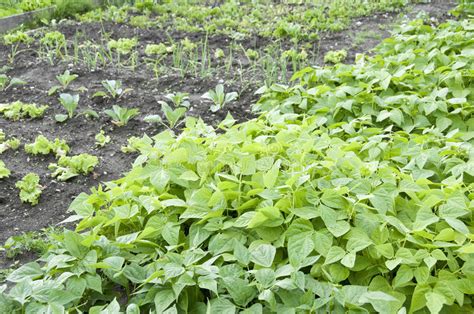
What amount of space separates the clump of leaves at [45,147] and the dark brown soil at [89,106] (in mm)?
51

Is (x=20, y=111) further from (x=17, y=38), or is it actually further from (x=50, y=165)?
(x=17, y=38)

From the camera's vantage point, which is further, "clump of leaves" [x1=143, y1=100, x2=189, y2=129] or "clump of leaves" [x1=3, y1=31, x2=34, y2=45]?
"clump of leaves" [x1=3, y1=31, x2=34, y2=45]

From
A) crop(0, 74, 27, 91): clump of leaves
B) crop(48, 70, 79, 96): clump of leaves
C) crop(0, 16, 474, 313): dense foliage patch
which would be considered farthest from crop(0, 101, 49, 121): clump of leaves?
crop(0, 16, 474, 313): dense foliage patch

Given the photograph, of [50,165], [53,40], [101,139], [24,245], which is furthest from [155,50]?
[24,245]

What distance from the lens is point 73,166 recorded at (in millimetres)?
3541

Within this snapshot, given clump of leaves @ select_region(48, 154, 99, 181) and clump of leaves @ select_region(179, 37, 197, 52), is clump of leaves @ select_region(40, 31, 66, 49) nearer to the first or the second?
clump of leaves @ select_region(179, 37, 197, 52)

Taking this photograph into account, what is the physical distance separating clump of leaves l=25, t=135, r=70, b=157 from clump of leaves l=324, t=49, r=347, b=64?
2855 mm

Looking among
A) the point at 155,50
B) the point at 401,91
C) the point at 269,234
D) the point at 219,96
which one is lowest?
the point at 155,50

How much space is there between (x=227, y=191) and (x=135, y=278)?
56 cm

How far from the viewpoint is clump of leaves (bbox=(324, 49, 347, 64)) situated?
18.3 ft

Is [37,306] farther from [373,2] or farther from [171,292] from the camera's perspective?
[373,2]

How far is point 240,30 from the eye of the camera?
21.6ft

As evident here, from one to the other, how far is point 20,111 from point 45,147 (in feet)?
2.60

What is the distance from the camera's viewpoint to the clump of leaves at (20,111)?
14.0 ft
